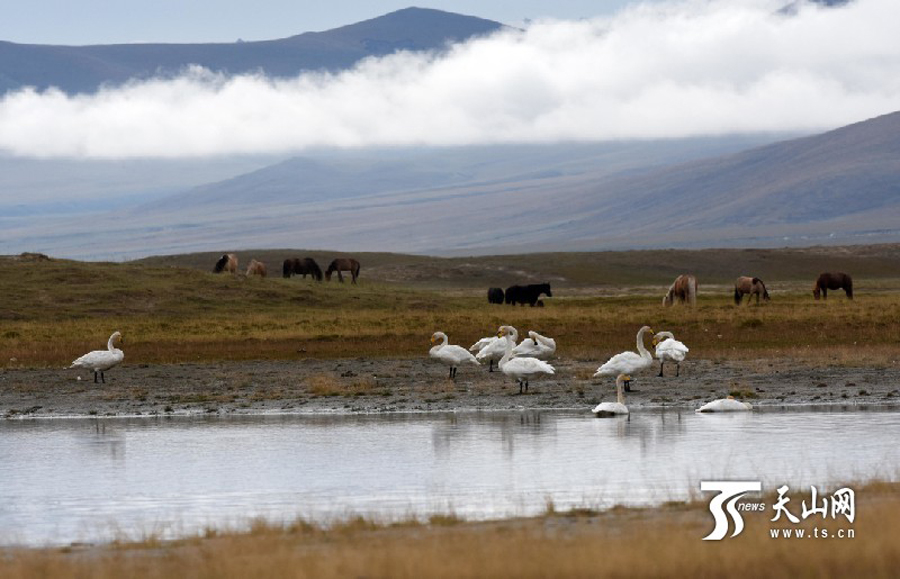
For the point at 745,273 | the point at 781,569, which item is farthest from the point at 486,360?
the point at 745,273

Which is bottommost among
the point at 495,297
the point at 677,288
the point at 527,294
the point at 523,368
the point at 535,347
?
the point at 523,368

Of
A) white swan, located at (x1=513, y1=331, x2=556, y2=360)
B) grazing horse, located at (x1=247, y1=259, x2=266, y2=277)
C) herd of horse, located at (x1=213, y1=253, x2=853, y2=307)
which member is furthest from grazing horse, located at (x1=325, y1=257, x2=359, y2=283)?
white swan, located at (x1=513, y1=331, x2=556, y2=360)

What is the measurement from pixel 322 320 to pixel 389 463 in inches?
1212

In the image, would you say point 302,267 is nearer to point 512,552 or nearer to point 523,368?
point 523,368

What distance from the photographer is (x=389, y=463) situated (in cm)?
2030

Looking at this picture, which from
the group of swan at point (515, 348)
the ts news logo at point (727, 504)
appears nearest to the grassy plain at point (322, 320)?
the group of swan at point (515, 348)

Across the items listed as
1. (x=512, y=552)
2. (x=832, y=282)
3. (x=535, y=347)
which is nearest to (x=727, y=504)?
Answer: (x=512, y=552)

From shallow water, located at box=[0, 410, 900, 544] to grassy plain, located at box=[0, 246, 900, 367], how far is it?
35.5ft

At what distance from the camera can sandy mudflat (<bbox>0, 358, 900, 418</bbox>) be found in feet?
90.0

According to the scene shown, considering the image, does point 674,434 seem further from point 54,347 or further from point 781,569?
point 54,347

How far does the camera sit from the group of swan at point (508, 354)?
27875 mm

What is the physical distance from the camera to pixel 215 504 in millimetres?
17281

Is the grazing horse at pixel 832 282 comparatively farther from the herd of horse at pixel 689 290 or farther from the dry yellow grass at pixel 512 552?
the dry yellow grass at pixel 512 552

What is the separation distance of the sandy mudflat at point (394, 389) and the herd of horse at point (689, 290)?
22.7 metres
